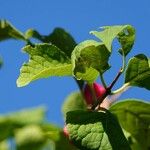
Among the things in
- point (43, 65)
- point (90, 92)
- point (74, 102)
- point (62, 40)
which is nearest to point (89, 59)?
point (43, 65)

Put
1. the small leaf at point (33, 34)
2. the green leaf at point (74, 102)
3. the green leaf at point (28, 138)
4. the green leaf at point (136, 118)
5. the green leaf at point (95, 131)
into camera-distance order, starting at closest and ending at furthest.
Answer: the green leaf at point (28, 138) < the green leaf at point (95, 131) < the green leaf at point (136, 118) < the green leaf at point (74, 102) < the small leaf at point (33, 34)

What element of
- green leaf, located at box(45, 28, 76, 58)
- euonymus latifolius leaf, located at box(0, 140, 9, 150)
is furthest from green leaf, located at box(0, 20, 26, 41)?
euonymus latifolius leaf, located at box(0, 140, 9, 150)

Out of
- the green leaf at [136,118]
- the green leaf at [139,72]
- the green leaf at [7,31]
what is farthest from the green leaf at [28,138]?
the green leaf at [7,31]

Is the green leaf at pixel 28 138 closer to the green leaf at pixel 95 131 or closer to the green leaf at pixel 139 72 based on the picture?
the green leaf at pixel 95 131

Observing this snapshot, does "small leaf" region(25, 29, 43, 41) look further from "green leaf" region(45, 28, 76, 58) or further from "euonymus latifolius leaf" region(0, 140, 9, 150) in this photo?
"euonymus latifolius leaf" region(0, 140, 9, 150)

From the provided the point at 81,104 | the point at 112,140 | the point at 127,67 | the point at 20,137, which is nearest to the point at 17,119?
the point at 20,137

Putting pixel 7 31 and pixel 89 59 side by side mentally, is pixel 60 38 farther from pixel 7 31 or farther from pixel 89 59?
pixel 89 59

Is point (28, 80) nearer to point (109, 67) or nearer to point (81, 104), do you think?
point (109, 67)
